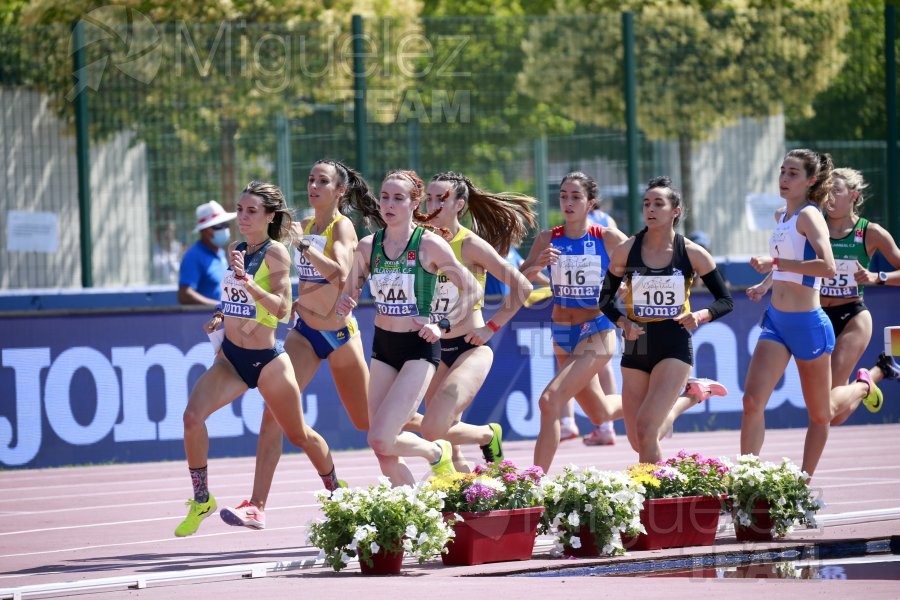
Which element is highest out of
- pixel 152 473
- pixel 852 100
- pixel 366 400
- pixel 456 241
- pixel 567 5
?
pixel 567 5

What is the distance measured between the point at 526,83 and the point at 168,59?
4184 millimetres

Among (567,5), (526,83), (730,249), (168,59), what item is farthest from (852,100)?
(567,5)

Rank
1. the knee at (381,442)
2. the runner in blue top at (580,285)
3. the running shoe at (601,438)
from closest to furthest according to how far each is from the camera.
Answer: the knee at (381,442), the runner in blue top at (580,285), the running shoe at (601,438)

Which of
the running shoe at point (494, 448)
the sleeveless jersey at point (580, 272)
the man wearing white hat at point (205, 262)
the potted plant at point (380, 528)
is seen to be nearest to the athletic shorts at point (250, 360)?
the potted plant at point (380, 528)

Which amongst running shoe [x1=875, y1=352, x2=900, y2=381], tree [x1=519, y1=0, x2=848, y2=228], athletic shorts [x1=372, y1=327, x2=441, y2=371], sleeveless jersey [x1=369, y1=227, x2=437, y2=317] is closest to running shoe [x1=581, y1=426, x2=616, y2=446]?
running shoe [x1=875, y1=352, x2=900, y2=381]

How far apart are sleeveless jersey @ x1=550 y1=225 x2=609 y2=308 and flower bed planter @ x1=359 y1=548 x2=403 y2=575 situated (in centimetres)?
369

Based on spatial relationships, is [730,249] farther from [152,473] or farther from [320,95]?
[152,473]

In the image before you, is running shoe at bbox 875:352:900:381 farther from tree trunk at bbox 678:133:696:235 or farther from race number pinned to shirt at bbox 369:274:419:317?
tree trunk at bbox 678:133:696:235

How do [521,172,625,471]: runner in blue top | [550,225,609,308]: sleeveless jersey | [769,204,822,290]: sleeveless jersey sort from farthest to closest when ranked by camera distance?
1. [550,225,609,308]: sleeveless jersey
2. [521,172,625,471]: runner in blue top
3. [769,204,822,290]: sleeveless jersey

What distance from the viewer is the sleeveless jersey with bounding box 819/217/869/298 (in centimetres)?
1166

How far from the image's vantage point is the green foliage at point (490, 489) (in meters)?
8.58

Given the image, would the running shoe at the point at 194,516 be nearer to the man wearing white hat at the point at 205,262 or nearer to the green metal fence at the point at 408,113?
the man wearing white hat at the point at 205,262

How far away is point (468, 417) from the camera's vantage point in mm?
15938

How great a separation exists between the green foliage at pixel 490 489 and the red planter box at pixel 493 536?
0.18ft
